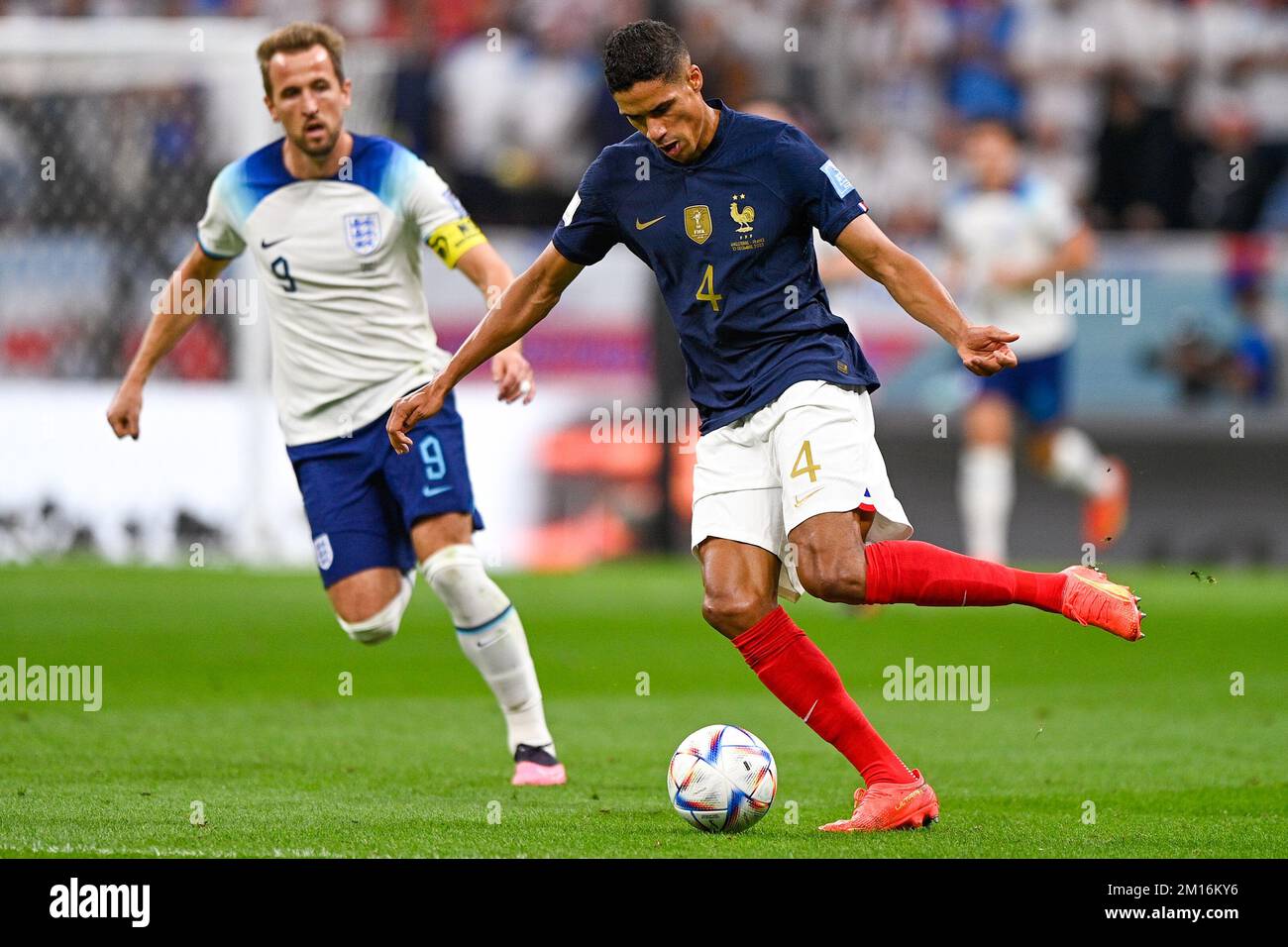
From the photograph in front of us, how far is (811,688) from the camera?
218 inches

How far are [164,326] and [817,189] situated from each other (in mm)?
2808

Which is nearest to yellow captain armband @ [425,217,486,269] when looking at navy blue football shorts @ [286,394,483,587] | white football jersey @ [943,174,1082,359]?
navy blue football shorts @ [286,394,483,587]

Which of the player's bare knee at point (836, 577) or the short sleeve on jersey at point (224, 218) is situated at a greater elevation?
the short sleeve on jersey at point (224, 218)

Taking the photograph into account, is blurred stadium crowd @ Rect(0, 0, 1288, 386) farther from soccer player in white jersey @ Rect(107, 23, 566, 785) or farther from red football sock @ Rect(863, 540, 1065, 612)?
red football sock @ Rect(863, 540, 1065, 612)

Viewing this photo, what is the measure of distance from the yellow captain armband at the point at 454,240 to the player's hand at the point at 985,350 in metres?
2.19

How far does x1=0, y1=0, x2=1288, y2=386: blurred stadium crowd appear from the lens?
15352 mm

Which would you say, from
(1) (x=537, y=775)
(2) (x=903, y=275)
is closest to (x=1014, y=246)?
(1) (x=537, y=775)

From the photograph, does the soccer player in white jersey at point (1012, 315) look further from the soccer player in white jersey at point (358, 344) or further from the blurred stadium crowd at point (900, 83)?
the soccer player in white jersey at point (358, 344)

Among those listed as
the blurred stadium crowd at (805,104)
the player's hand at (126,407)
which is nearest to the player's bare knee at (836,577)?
the player's hand at (126,407)

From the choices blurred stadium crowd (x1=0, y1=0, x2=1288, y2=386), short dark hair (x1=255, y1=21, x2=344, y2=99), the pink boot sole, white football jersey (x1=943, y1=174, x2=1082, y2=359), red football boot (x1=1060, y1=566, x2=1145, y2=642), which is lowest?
the pink boot sole

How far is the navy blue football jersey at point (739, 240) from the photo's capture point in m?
5.56

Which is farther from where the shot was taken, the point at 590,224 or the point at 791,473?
the point at 590,224

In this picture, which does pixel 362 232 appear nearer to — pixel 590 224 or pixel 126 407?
pixel 126 407
